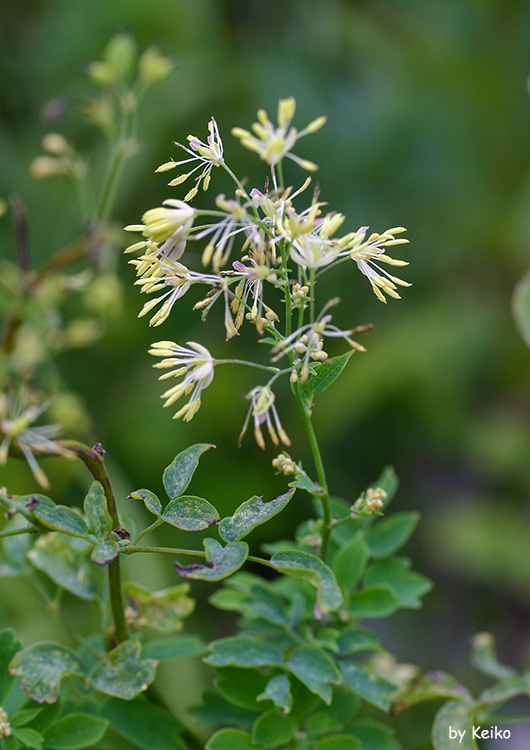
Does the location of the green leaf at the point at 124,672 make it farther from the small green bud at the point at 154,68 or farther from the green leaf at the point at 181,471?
the small green bud at the point at 154,68

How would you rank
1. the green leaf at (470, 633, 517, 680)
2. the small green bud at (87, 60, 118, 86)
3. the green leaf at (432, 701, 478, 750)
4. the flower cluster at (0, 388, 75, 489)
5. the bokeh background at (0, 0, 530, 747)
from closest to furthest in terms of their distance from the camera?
the flower cluster at (0, 388, 75, 489) → the green leaf at (432, 701, 478, 750) → the green leaf at (470, 633, 517, 680) → the small green bud at (87, 60, 118, 86) → the bokeh background at (0, 0, 530, 747)

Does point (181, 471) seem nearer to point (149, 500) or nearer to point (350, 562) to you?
point (149, 500)

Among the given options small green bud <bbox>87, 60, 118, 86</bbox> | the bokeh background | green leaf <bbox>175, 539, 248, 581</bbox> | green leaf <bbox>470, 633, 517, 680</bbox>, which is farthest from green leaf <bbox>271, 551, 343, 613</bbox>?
the bokeh background

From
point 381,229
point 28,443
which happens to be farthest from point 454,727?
point 381,229

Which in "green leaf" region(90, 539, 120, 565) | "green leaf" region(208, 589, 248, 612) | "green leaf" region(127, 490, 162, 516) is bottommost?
"green leaf" region(208, 589, 248, 612)

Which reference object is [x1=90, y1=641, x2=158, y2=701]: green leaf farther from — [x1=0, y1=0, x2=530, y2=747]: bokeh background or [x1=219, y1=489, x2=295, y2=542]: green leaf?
[x1=0, y1=0, x2=530, y2=747]: bokeh background

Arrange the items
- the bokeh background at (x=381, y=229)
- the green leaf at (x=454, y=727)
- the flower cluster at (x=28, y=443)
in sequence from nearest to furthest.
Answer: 1. the flower cluster at (x=28, y=443)
2. the green leaf at (x=454, y=727)
3. the bokeh background at (x=381, y=229)

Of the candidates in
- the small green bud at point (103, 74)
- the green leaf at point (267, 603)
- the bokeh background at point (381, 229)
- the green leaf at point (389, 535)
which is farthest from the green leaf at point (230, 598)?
the bokeh background at point (381, 229)

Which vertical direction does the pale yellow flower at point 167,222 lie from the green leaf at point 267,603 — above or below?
above
